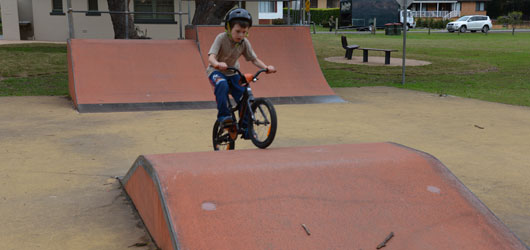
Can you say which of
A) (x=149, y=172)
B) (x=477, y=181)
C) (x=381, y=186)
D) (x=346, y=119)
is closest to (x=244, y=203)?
(x=149, y=172)

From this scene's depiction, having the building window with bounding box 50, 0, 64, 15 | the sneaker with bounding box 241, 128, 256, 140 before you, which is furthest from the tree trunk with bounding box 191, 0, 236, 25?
the building window with bounding box 50, 0, 64, 15

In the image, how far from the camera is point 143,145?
7.04 m

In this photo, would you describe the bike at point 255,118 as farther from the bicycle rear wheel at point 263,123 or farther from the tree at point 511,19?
the tree at point 511,19

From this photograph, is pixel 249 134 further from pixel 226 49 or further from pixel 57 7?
pixel 57 7

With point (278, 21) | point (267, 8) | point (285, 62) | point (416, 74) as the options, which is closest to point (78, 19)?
point (416, 74)

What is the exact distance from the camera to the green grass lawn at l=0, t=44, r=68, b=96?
1263 cm

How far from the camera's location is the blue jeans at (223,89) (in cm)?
541

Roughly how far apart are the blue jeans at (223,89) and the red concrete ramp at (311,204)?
120 cm

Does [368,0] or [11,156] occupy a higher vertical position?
[368,0]

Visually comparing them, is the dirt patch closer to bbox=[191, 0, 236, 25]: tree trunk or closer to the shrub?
bbox=[191, 0, 236, 25]: tree trunk

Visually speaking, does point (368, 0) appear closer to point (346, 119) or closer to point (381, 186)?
point (346, 119)

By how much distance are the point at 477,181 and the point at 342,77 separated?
420 inches

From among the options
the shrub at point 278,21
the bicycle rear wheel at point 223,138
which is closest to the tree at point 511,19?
the shrub at point 278,21

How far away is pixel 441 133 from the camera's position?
7.90 metres
